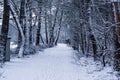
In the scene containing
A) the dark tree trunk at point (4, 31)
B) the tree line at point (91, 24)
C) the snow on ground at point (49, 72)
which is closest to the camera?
the snow on ground at point (49, 72)

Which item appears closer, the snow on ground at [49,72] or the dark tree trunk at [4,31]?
the snow on ground at [49,72]

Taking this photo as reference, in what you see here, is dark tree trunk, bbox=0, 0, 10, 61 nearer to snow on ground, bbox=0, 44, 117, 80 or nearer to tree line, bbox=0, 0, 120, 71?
tree line, bbox=0, 0, 120, 71

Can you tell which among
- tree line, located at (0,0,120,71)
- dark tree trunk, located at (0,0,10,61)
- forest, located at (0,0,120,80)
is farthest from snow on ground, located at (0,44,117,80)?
dark tree trunk, located at (0,0,10,61)

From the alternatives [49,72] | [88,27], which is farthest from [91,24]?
[49,72]

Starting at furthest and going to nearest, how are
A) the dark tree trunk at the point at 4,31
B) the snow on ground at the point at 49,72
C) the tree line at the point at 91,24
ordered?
the dark tree trunk at the point at 4,31 → the tree line at the point at 91,24 → the snow on ground at the point at 49,72

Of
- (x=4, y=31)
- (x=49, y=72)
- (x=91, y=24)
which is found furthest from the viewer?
(x=91, y=24)

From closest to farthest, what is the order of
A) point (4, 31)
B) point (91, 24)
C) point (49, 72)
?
point (49, 72) < point (4, 31) < point (91, 24)

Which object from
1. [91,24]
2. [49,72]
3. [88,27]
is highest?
[91,24]

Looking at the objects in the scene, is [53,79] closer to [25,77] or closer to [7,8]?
[25,77]

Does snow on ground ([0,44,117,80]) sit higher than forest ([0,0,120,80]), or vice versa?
forest ([0,0,120,80])

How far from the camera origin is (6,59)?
19.7 m

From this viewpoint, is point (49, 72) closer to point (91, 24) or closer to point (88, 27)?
point (91, 24)

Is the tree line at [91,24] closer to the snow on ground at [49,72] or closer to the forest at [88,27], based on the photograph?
the forest at [88,27]

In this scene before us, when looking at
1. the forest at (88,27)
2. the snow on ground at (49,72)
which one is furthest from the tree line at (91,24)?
the snow on ground at (49,72)
